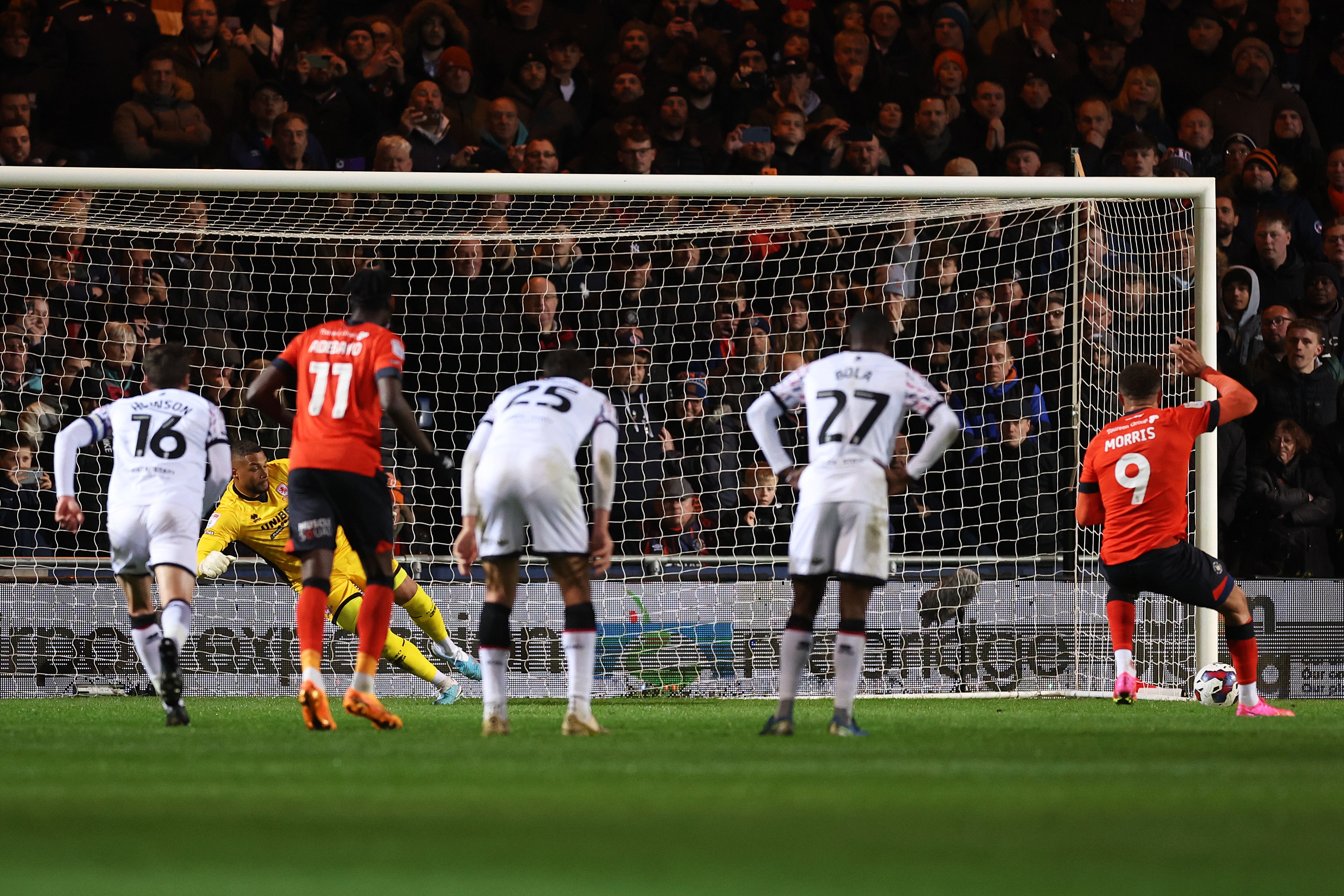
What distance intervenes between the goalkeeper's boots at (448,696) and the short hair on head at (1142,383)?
169 inches

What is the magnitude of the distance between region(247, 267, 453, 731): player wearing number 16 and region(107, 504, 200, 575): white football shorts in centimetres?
73

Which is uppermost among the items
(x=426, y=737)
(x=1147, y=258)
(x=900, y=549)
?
(x=1147, y=258)

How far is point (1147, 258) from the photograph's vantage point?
11359mm

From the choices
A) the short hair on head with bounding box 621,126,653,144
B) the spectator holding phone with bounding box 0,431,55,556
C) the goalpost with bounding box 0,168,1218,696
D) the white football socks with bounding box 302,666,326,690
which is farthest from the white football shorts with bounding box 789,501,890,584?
the short hair on head with bounding box 621,126,653,144

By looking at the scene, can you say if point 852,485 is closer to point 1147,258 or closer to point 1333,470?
point 1147,258

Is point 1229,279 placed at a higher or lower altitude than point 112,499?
higher

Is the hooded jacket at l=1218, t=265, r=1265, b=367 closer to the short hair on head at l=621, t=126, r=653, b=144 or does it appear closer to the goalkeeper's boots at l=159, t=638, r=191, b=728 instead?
the short hair on head at l=621, t=126, r=653, b=144

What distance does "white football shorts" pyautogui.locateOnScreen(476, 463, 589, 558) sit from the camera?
6.45 meters

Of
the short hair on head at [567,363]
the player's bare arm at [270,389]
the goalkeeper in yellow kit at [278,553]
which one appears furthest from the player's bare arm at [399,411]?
the goalkeeper in yellow kit at [278,553]

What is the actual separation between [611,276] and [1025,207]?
10.5 feet

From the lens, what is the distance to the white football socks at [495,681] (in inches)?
253

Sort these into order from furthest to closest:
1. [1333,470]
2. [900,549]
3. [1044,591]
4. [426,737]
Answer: [1333,470] → [900,549] → [1044,591] → [426,737]

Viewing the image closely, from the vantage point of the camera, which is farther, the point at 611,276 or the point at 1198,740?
the point at 611,276

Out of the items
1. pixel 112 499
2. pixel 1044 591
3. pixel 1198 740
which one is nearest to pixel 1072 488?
pixel 1044 591
